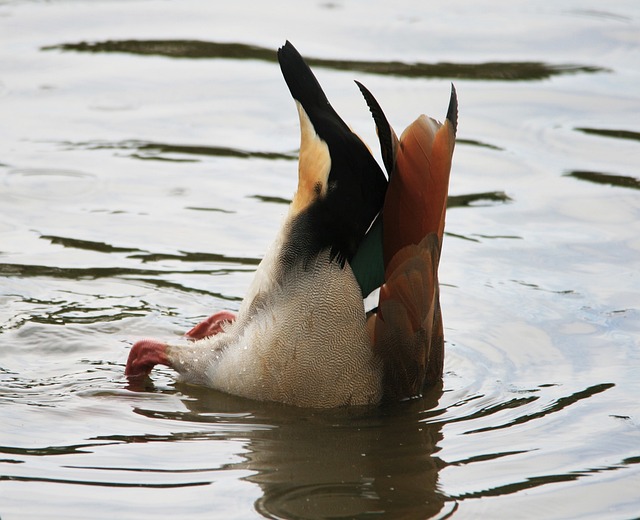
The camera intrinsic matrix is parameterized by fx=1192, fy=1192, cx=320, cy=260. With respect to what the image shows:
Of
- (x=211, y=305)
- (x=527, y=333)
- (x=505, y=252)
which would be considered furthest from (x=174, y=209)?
(x=527, y=333)

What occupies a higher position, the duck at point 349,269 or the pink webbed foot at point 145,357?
the duck at point 349,269

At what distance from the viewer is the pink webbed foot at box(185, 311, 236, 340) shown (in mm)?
6020

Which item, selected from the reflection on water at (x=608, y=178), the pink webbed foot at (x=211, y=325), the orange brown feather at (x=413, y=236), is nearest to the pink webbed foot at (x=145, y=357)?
the pink webbed foot at (x=211, y=325)

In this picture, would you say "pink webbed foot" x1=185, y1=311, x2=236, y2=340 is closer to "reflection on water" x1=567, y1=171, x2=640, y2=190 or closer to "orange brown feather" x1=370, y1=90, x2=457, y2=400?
"orange brown feather" x1=370, y1=90, x2=457, y2=400

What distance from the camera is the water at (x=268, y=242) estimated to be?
4777 mm

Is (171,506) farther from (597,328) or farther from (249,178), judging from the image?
(249,178)

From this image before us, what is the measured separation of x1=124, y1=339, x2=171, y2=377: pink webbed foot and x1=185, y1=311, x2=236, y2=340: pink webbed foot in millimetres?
349

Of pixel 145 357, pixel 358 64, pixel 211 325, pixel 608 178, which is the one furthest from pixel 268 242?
pixel 358 64

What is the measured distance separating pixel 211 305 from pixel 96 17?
589 centimetres

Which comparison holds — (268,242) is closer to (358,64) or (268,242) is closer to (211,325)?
(211,325)

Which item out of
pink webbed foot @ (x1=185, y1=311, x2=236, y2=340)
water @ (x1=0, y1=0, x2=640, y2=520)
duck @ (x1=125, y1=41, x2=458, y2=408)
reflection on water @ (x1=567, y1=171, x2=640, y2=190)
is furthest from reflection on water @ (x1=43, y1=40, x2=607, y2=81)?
duck @ (x1=125, y1=41, x2=458, y2=408)

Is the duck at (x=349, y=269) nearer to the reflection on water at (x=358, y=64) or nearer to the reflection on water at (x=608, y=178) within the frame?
the reflection on water at (x=608, y=178)

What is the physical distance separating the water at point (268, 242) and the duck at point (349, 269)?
7.1 inches

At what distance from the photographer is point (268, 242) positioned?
7602 millimetres
